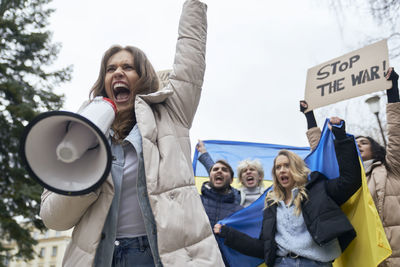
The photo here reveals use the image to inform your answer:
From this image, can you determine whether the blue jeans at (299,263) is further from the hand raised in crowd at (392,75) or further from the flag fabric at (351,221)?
the hand raised in crowd at (392,75)

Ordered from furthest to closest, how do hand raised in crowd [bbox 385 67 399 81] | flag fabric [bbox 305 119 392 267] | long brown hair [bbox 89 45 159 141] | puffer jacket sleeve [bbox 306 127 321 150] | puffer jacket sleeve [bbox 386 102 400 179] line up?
puffer jacket sleeve [bbox 306 127 321 150]
hand raised in crowd [bbox 385 67 399 81]
puffer jacket sleeve [bbox 386 102 400 179]
flag fabric [bbox 305 119 392 267]
long brown hair [bbox 89 45 159 141]

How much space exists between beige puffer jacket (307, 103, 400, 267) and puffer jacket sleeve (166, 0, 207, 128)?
2250 mm

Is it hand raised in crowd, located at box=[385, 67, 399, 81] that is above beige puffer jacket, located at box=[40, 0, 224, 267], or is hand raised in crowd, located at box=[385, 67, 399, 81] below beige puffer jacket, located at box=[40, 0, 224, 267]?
above

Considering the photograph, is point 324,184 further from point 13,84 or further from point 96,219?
point 13,84

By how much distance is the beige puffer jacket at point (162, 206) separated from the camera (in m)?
1.43

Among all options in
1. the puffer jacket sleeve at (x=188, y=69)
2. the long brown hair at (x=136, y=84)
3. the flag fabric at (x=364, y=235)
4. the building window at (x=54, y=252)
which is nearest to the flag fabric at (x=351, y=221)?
the flag fabric at (x=364, y=235)

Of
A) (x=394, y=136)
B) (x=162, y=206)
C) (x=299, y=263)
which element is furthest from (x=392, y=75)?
(x=162, y=206)

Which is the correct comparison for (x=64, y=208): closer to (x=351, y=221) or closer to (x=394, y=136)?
(x=351, y=221)

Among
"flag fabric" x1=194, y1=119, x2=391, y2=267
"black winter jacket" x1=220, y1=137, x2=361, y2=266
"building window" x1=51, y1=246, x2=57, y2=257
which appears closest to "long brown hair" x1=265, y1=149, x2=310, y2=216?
"black winter jacket" x1=220, y1=137, x2=361, y2=266

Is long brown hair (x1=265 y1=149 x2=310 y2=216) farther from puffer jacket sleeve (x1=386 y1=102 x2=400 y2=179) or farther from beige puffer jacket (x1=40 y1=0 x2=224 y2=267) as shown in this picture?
beige puffer jacket (x1=40 y1=0 x2=224 y2=267)

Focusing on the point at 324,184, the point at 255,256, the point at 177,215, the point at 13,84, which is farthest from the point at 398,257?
the point at 13,84

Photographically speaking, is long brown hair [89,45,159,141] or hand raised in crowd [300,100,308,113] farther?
hand raised in crowd [300,100,308,113]

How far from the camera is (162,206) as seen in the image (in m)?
1.45

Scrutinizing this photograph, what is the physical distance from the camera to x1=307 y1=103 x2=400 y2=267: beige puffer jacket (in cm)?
332
